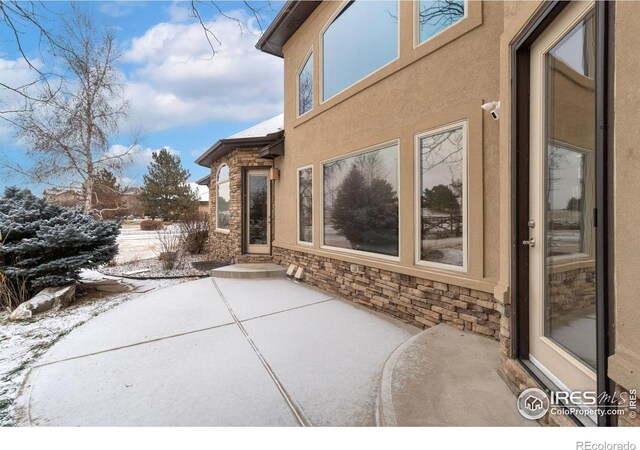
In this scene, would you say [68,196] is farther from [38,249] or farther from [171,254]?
[38,249]

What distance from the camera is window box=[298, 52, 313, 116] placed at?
Result: 666cm

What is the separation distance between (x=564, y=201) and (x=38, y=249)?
7.65 meters

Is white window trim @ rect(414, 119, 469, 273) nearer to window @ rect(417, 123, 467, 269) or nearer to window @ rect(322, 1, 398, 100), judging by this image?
window @ rect(417, 123, 467, 269)

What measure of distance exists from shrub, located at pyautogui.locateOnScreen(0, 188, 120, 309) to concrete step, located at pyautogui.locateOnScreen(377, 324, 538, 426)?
6066mm

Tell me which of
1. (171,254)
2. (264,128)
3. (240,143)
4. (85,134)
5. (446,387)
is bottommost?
(446,387)

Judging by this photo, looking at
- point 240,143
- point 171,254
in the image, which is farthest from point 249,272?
point 240,143

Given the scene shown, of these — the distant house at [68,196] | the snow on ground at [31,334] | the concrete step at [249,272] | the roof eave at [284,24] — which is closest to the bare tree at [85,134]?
the distant house at [68,196]

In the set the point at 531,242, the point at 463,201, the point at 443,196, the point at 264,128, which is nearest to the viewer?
the point at 531,242

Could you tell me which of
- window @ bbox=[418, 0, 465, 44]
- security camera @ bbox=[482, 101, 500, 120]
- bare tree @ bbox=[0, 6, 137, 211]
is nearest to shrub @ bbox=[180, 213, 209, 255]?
bare tree @ bbox=[0, 6, 137, 211]

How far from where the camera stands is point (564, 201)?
79.4 inches

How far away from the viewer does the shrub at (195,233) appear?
1122 centimetres

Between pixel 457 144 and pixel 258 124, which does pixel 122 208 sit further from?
pixel 457 144

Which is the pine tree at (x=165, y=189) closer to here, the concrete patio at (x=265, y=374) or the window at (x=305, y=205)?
the window at (x=305, y=205)
